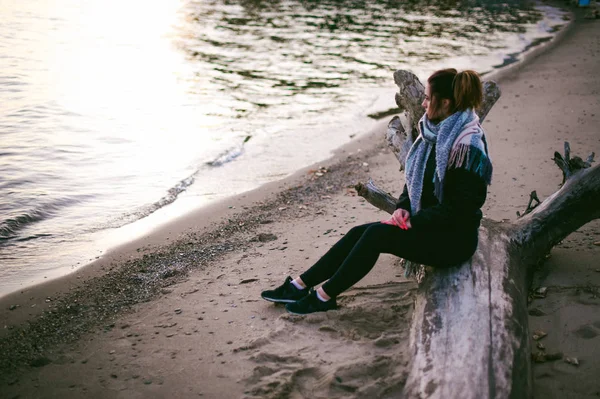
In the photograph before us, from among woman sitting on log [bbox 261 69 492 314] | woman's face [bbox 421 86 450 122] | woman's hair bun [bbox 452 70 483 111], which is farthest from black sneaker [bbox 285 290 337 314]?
woman's hair bun [bbox 452 70 483 111]

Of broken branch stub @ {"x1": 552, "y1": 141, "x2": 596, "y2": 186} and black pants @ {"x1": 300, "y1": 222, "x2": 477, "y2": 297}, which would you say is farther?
broken branch stub @ {"x1": 552, "y1": 141, "x2": 596, "y2": 186}

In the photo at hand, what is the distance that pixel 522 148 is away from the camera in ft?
26.2

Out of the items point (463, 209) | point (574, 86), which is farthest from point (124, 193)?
point (574, 86)

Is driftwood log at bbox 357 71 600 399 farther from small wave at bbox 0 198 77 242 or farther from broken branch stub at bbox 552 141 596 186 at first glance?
small wave at bbox 0 198 77 242

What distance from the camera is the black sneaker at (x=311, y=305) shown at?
166 inches

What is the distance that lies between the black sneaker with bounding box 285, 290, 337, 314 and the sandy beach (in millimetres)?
67

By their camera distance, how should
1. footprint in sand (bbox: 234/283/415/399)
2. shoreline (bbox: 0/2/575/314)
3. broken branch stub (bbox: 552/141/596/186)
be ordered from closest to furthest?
footprint in sand (bbox: 234/283/415/399)
broken branch stub (bbox: 552/141/596/186)
shoreline (bbox: 0/2/575/314)

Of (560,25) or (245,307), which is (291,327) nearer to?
(245,307)

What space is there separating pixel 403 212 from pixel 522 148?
460 centimetres

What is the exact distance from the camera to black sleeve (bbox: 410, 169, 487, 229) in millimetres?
3812

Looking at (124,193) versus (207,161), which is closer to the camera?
(124,193)

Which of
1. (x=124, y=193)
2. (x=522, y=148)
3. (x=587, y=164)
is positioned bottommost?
(x=124, y=193)

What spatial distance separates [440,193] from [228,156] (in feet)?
20.3

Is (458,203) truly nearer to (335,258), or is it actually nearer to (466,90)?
(466,90)
